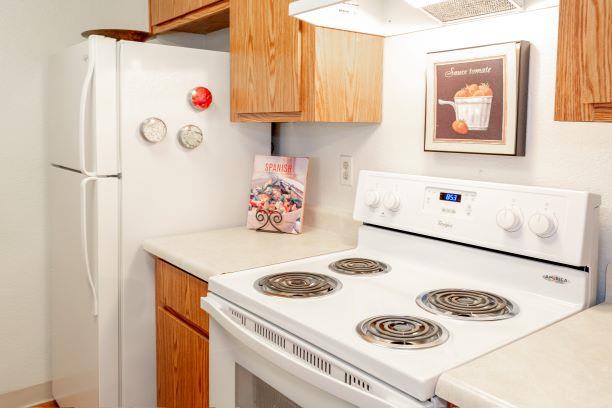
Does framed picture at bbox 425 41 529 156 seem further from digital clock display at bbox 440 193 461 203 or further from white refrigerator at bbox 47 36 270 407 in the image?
white refrigerator at bbox 47 36 270 407

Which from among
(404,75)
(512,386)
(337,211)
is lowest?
(512,386)

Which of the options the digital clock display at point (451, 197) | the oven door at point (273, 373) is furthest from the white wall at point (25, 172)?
the digital clock display at point (451, 197)

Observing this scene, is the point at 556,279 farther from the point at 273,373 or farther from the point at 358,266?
the point at 273,373

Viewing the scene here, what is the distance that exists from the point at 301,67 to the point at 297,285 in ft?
2.33

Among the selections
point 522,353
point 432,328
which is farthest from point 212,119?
point 522,353

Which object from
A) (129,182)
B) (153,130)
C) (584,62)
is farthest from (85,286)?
(584,62)

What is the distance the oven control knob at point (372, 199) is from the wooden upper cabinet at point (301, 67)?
26 centimetres

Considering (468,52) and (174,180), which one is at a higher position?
(468,52)

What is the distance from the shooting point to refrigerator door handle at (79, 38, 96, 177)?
1.82 m

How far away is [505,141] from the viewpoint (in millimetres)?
1463

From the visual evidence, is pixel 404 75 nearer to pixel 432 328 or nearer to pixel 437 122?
pixel 437 122

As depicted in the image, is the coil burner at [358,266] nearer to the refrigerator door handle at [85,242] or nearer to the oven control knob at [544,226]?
the oven control knob at [544,226]

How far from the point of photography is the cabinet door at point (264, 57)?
170 centimetres

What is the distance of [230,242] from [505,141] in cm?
97
